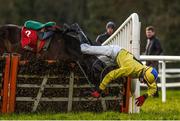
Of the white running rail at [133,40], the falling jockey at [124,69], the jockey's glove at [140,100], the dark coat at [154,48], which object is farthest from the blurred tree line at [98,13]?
the jockey's glove at [140,100]

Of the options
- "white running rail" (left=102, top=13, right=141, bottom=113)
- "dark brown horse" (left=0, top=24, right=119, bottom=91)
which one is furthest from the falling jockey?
"white running rail" (left=102, top=13, right=141, bottom=113)

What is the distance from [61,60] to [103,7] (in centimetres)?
3781

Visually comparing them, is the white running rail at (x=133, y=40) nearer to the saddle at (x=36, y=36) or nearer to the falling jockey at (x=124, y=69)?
the falling jockey at (x=124, y=69)

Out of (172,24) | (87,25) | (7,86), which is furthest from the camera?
(87,25)

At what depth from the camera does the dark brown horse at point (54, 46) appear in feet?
27.8

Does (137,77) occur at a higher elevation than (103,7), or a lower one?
lower

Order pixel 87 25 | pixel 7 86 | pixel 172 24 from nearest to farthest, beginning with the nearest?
1. pixel 7 86
2. pixel 172 24
3. pixel 87 25

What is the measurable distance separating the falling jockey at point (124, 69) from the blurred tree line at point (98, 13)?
27.2 meters

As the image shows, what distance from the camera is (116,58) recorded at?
8.59m

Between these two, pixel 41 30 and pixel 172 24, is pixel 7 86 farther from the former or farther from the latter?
pixel 172 24

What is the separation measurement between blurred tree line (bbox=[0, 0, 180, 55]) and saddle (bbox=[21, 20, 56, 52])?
27293 mm

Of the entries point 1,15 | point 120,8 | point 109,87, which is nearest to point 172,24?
point 120,8

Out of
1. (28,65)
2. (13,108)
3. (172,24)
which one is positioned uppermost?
(172,24)

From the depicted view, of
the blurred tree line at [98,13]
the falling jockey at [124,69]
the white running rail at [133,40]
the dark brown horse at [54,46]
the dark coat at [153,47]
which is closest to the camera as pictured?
the falling jockey at [124,69]
